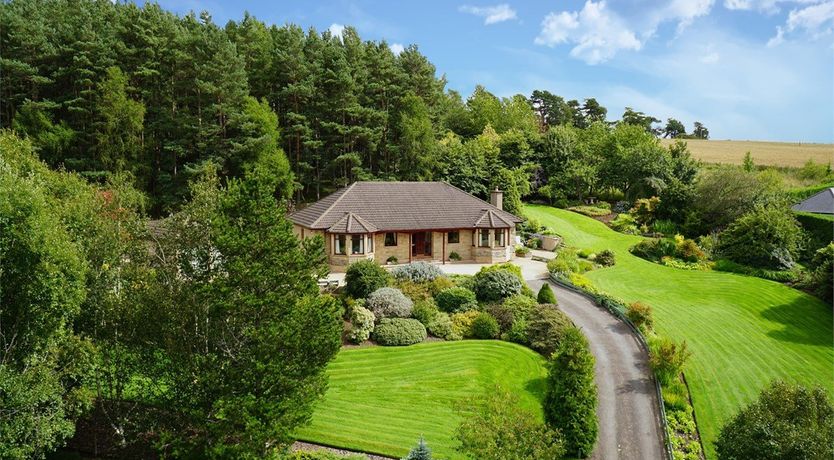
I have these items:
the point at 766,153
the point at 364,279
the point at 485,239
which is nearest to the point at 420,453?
the point at 364,279

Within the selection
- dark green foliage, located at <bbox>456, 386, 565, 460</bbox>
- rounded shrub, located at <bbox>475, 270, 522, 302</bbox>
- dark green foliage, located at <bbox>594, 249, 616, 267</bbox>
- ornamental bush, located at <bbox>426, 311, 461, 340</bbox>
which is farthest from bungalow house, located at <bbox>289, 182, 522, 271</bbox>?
dark green foliage, located at <bbox>456, 386, 565, 460</bbox>

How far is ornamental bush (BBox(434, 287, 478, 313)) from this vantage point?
86.0 feet

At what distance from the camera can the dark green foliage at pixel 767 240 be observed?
33312mm

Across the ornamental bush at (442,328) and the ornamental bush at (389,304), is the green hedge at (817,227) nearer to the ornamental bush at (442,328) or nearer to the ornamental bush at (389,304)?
the ornamental bush at (442,328)

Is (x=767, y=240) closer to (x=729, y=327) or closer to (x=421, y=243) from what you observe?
(x=729, y=327)

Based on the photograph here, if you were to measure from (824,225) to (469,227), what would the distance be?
24.1 metres

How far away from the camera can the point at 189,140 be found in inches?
1713

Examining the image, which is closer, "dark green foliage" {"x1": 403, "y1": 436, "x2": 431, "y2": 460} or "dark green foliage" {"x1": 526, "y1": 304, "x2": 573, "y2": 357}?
"dark green foliage" {"x1": 403, "y1": 436, "x2": 431, "y2": 460}

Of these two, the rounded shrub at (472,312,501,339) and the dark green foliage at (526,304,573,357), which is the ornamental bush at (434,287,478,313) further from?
the dark green foliage at (526,304,573,357)

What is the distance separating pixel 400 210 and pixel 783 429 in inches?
994

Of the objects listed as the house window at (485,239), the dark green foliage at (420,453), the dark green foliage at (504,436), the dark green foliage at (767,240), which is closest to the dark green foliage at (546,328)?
the dark green foliage at (504,436)

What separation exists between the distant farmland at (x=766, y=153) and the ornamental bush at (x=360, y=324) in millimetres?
61388

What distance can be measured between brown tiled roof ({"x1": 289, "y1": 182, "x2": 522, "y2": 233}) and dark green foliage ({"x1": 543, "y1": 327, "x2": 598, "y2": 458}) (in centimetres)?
1678

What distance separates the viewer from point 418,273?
94.5 feet
